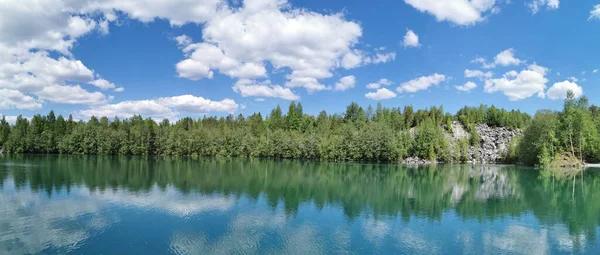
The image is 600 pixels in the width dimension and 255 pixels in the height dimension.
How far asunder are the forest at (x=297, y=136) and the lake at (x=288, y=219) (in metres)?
65.4

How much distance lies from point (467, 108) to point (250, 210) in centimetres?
13735

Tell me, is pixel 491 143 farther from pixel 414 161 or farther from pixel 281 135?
pixel 281 135

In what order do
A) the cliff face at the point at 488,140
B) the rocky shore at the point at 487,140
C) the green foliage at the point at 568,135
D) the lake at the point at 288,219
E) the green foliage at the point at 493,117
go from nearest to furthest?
1. the lake at the point at 288,219
2. the green foliage at the point at 568,135
3. the rocky shore at the point at 487,140
4. the cliff face at the point at 488,140
5. the green foliage at the point at 493,117

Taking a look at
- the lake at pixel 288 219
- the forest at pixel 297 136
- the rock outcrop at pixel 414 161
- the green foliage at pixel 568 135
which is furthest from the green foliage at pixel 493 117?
the lake at pixel 288 219

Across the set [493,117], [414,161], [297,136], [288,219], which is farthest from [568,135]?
[288,219]

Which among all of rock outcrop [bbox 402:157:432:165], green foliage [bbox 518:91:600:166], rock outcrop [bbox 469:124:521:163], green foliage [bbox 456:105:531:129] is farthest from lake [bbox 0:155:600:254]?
green foliage [bbox 456:105:531:129]

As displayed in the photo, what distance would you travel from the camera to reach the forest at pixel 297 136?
363 feet

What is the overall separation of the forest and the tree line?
0.94 feet

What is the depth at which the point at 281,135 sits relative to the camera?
127312 mm

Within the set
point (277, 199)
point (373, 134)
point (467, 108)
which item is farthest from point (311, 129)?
point (277, 199)

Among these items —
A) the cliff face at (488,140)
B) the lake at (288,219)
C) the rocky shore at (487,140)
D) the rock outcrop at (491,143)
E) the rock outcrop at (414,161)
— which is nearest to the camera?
the lake at (288,219)

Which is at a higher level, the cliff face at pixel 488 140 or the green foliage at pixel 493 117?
the green foliage at pixel 493 117

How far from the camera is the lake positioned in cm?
2052

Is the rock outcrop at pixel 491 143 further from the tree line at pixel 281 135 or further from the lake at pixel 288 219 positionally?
the lake at pixel 288 219
